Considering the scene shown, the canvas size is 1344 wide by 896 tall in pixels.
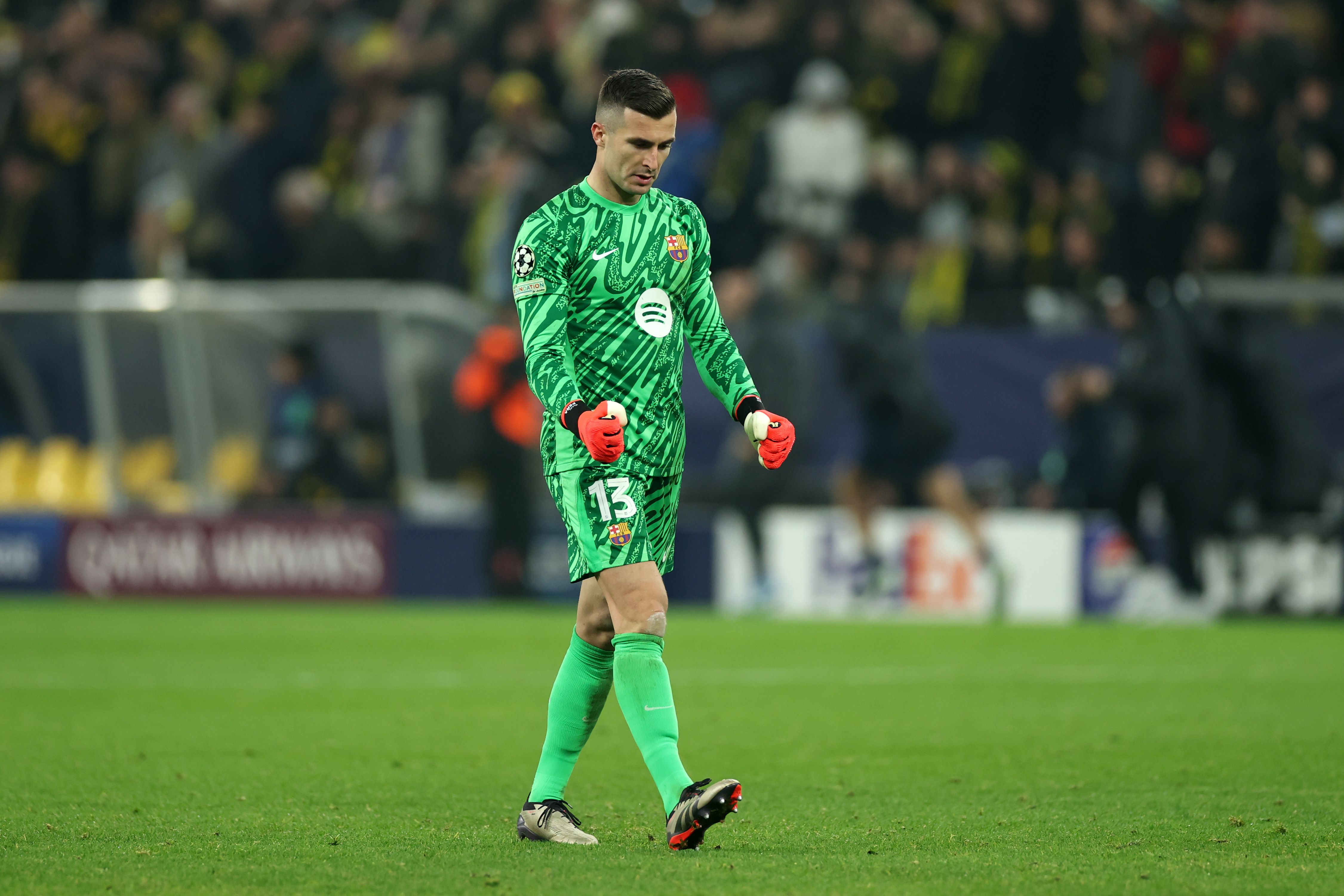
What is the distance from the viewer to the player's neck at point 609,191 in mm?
5414

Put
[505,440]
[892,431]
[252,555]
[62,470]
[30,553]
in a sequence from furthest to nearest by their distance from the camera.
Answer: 1. [30,553]
2. [62,470]
3. [252,555]
4. [505,440]
5. [892,431]

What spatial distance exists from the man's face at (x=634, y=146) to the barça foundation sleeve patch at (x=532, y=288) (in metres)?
0.36

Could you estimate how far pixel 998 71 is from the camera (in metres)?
16.6

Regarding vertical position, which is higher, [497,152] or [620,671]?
[497,152]

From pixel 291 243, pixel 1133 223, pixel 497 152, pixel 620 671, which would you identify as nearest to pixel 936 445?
pixel 1133 223

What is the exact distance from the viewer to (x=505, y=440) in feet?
52.9

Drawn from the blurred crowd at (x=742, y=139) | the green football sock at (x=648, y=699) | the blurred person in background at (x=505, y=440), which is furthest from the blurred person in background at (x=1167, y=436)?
the green football sock at (x=648, y=699)

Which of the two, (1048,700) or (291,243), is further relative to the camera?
(291,243)

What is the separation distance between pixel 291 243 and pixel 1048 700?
11231 mm

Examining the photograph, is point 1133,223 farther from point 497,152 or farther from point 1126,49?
point 497,152

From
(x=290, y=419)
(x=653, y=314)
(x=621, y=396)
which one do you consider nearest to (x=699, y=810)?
(x=621, y=396)

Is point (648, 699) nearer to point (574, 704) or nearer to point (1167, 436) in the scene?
point (574, 704)

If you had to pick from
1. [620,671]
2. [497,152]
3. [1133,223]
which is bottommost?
[620,671]

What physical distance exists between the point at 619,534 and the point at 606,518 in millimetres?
54
